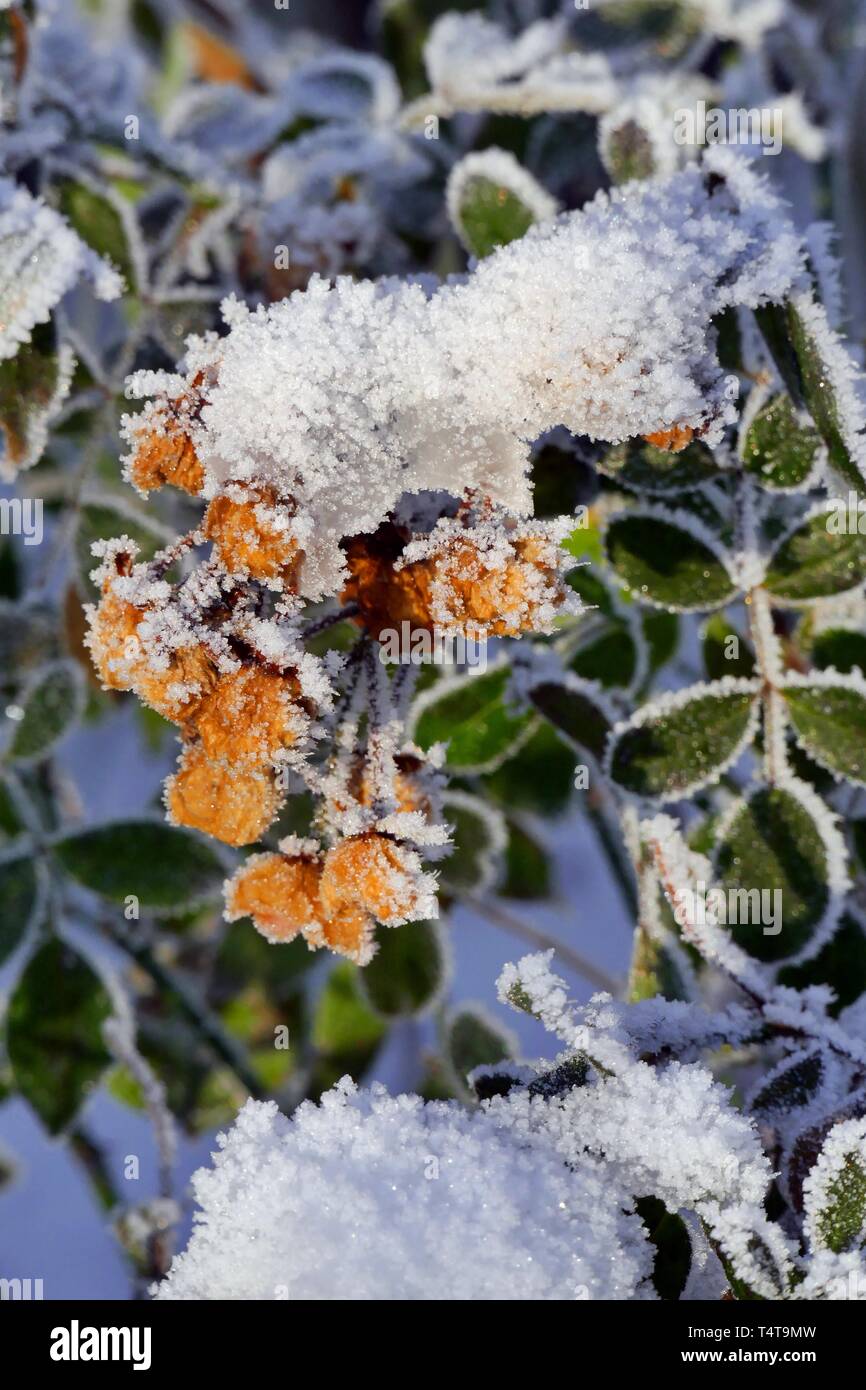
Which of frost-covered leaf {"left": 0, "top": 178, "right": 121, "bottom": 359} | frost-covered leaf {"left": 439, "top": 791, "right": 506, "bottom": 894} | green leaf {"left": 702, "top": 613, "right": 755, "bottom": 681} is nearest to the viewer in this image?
frost-covered leaf {"left": 0, "top": 178, "right": 121, "bottom": 359}

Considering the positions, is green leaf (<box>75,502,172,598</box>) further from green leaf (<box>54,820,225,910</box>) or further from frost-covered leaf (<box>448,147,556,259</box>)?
frost-covered leaf (<box>448,147,556,259</box>)

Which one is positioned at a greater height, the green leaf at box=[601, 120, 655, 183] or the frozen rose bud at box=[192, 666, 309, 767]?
the green leaf at box=[601, 120, 655, 183]

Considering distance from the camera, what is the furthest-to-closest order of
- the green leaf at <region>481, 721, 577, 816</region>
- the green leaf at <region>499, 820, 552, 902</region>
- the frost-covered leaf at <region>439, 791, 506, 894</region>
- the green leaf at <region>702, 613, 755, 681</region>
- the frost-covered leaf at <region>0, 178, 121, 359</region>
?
1. the green leaf at <region>499, 820, 552, 902</region>
2. the green leaf at <region>481, 721, 577, 816</region>
3. the frost-covered leaf at <region>439, 791, 506, 894</region>
4. the green leaf at <region>702, 613, 755, 681</region>
5. the frost-covered leaf at <region>0, 178, 121, 359</region>

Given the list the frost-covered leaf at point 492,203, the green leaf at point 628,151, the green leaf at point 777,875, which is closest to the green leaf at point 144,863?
the green leaf at point 777,875

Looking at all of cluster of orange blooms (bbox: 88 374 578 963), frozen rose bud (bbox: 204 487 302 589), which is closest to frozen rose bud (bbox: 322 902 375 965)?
cluster of orange blooms (bbox: 88 374 578 963)

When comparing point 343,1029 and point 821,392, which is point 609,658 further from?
point 343,1029

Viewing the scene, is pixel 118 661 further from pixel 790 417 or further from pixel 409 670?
pixel 790 417
